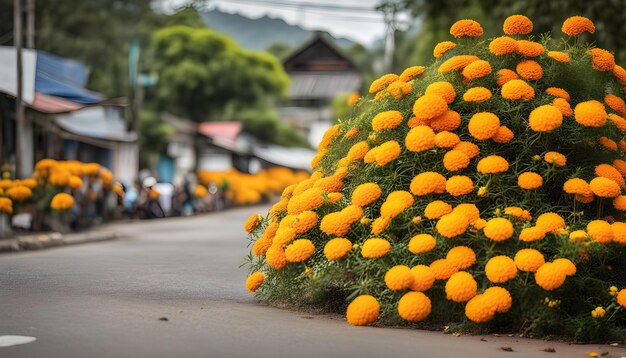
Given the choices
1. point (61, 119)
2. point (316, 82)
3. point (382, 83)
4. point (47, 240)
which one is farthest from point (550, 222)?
point (316, 82)

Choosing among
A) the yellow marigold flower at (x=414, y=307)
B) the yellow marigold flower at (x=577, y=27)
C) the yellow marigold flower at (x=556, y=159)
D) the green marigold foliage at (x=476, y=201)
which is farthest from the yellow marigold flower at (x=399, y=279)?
the yellow marigold flower at (x=577, y=27)

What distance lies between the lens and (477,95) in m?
10.0

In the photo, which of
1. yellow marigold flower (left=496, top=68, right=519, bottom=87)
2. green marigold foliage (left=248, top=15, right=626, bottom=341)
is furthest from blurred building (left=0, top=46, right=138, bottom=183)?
yellow marigold flower (left=496, top=68, right=519, bottom=87)

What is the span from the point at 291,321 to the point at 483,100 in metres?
3.01

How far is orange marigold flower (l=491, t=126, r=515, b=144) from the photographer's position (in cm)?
988

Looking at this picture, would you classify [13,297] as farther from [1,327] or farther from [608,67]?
[608,67]

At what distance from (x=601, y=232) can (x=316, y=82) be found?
76.5 metres

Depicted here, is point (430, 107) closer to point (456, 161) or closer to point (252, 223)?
point (456, 161)

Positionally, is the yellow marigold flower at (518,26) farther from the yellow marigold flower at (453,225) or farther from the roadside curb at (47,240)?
the roadside curb at (47,240)

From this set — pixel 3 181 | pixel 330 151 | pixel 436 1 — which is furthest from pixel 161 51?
pixel 330 151

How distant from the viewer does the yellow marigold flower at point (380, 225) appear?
9.56 metres

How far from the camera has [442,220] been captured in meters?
9.25

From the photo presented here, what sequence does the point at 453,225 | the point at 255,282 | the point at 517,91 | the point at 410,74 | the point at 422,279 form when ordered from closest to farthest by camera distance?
the point at 422,279, the point at 453,225, the point at 517,91, the point at 255,282, the point at 410,74

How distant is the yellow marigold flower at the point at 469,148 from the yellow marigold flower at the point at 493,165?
221 mm
